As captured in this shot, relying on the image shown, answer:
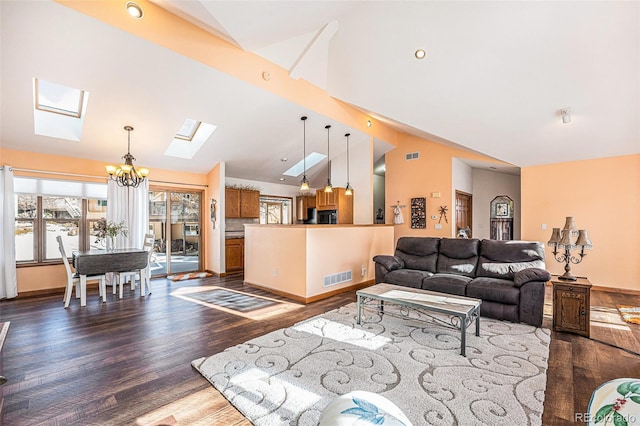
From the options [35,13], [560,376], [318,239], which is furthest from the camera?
[318,239]

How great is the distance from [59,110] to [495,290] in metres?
Answer: 7.09

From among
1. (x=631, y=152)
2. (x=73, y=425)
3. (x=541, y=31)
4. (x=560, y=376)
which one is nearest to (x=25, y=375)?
(x=73, y=425)

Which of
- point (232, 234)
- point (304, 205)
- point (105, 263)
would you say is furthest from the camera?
point (304, 205)

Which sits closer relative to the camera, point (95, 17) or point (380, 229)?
point (95, 17)

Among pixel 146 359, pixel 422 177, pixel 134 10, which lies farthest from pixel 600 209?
pixel 134 10

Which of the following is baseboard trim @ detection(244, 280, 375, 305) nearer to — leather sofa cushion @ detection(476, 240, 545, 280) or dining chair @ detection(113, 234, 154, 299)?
dining chair @ detection(113, 234, 154, 299)

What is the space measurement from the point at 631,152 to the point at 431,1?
4638 millimetres

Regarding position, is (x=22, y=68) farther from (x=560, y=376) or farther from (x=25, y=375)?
(x=560, y=376)

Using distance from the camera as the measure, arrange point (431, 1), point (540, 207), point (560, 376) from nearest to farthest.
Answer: point (560, 376) < point (431, 1) < point (540, 207)

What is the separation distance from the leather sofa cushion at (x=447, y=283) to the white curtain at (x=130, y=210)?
18.6 feet

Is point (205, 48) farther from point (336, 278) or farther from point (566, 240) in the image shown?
point (566, 240)

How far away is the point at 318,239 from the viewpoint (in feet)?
15.7

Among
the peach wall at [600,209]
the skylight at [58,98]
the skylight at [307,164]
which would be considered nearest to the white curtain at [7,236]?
the skylight at [58,98]

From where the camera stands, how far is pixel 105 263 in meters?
4.54
